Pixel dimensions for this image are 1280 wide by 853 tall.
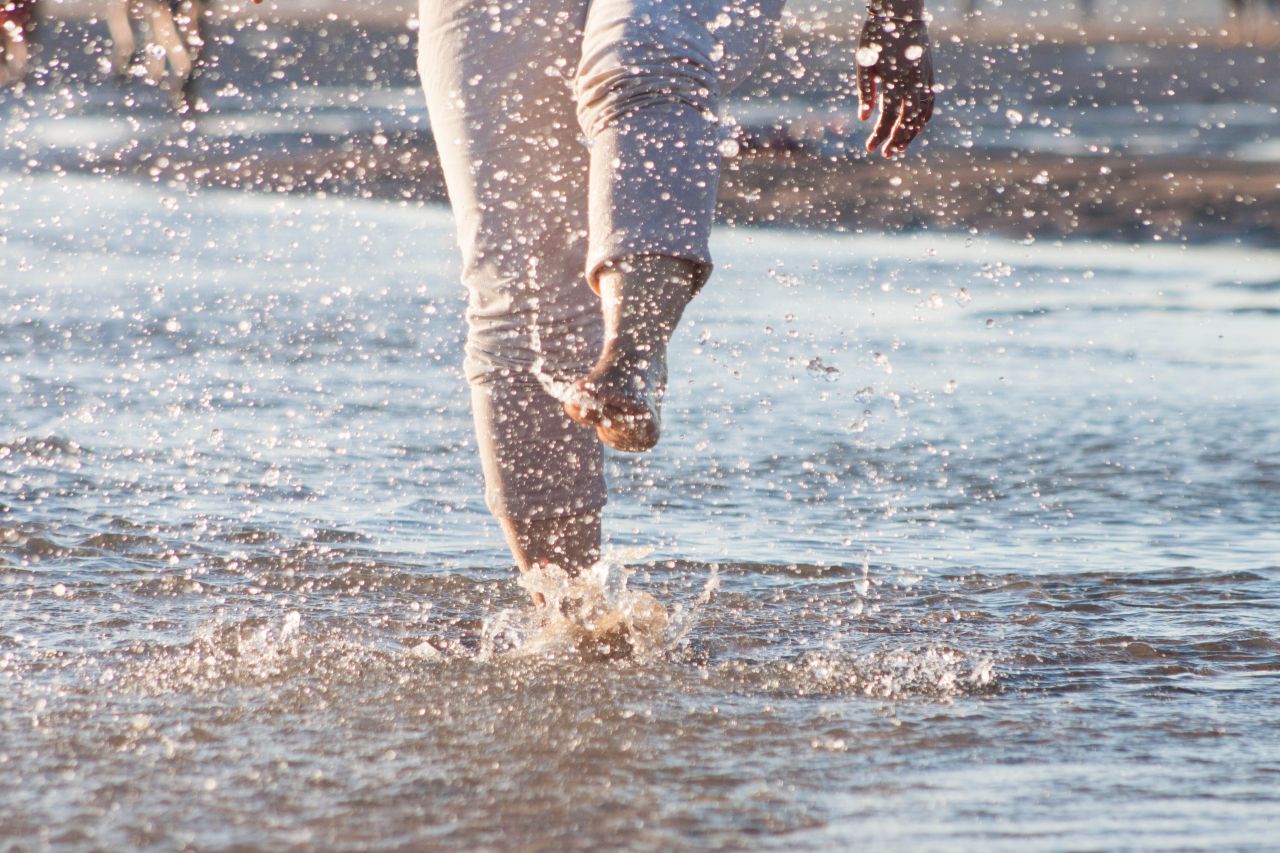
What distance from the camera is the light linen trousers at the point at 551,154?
197cm

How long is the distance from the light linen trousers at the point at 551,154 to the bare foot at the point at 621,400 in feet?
0.50

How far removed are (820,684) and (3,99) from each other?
55.9ft

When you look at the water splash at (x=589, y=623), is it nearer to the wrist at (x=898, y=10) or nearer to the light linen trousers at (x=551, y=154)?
the light linen trousers at (x=551, y=154)

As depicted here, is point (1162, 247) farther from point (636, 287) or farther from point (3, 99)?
point (3, 99)

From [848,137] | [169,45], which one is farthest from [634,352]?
[169,45]

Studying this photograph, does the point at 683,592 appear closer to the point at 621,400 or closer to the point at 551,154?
the point at 551,154

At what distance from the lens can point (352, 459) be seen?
3830 mm

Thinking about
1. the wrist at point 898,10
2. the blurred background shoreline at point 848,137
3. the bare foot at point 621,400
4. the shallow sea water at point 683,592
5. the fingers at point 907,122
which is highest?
the blurred background shoreline at point 848,137

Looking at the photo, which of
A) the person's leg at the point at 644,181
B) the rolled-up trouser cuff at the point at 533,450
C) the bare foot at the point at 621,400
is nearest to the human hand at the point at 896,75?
the person's leg at the point at 644,181

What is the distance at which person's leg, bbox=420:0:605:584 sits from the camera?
2.20 meters

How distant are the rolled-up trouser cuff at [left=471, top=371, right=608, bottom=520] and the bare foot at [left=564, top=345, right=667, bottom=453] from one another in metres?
0.41

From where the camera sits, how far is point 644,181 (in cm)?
194

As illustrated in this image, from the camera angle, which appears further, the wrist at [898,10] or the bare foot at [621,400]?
the wrist at [898,10]

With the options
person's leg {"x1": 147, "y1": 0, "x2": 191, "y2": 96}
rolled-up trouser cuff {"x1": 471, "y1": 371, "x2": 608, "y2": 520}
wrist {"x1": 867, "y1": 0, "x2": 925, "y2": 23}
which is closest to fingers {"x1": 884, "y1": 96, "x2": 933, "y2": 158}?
wrist {"x1": 867, "y1": 0, "x2": 925, "y2": 23}
